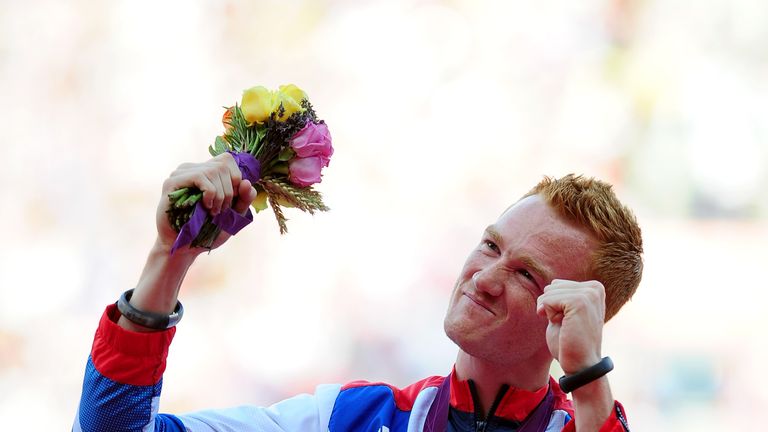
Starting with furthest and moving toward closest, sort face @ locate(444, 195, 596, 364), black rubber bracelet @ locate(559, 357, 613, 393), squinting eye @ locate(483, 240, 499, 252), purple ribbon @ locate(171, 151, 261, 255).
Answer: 1. squinting eye @ locate(483, 240, 499, 252)
2. face @ locate(444, 195, 596, 364)
3. black rubber bracelet @ locate(559, 357, 613, 393)
4. purple ribbon @ locate(171, 151, 261, 255)

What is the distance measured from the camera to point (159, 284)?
6.70 ft

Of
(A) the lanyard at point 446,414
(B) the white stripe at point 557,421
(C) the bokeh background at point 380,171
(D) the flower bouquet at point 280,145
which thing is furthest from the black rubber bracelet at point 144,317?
(C) the bokeh background at point 380,171

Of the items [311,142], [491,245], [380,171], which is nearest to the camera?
[311,142]

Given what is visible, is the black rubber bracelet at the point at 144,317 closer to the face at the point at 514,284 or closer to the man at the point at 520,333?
the man at the point at 520,333

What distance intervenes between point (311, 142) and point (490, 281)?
1.88ft

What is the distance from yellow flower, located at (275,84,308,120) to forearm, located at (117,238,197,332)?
0.42 meters

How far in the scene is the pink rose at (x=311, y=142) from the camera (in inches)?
89.7

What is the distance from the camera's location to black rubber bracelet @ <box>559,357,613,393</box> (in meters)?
2.12

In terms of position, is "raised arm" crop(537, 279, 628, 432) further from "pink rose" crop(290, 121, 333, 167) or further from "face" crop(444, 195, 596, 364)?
"pink rose" crop(290, 121, 333, 167)

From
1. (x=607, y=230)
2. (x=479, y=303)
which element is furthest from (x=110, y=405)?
(x=607, y=230)

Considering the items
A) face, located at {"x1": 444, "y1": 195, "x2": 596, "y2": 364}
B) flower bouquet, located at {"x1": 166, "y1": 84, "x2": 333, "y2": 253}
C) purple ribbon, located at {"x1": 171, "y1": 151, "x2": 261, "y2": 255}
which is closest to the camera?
purple ribbon, located at {"x1": 171, "y1": 151, "x2": 261, "y2": 255}

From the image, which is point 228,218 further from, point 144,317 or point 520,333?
point 520,333

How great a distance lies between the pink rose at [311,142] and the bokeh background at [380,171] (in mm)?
4288

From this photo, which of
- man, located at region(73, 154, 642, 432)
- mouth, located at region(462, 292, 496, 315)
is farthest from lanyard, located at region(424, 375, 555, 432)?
mouth, located at region(462, 292, 496, 315)
